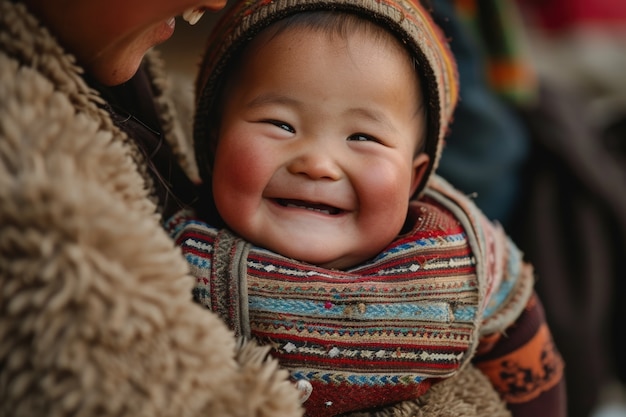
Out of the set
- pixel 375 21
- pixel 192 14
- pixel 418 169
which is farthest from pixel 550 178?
pixel 192 14

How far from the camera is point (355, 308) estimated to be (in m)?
0.65

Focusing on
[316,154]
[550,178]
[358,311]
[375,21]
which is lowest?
[550,178]

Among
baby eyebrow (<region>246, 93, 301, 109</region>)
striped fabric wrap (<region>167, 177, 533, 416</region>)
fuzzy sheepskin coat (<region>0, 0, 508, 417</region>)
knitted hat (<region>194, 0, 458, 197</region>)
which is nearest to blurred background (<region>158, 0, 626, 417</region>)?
knitted hat (<region>194, 0, 458, 197</region>)

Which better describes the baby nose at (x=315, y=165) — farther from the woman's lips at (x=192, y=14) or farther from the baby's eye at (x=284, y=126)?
the woman's lips at (x=192, y=14)

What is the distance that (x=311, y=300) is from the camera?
64cm

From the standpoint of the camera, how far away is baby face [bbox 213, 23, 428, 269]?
69cm

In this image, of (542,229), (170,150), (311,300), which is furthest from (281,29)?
(542,229)

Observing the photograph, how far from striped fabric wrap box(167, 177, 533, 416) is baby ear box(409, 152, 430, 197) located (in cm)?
13

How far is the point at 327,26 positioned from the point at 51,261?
1.36 feet

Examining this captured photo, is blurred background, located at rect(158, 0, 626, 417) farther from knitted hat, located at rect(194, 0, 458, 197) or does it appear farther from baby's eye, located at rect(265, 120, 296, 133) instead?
baby's eye, located at rect(265, 120, 296, 133)

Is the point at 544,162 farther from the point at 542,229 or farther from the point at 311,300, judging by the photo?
the point at 311,300

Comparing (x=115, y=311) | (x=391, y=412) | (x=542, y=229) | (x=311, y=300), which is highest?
(x=115, y=311)

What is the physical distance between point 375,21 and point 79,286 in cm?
46

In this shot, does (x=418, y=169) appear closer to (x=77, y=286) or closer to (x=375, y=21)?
(x=375, y=21)
